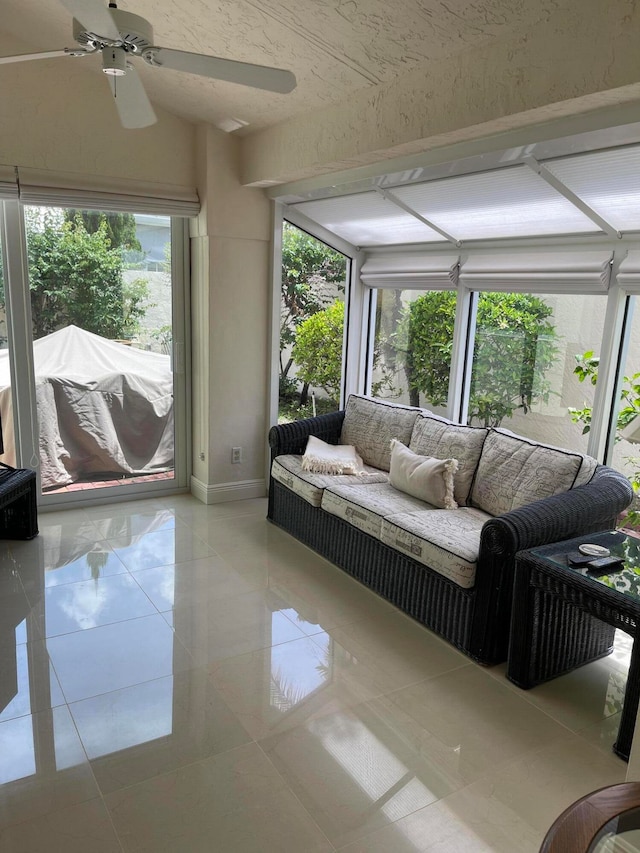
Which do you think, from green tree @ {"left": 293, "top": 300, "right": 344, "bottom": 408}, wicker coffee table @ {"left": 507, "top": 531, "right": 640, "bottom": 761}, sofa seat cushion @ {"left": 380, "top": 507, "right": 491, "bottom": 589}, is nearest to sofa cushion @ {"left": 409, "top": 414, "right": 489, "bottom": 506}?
sofa seat cushion @ {"left": 380, "top": 507, "right": 491, "bottom": 589}

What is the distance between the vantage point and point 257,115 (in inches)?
155

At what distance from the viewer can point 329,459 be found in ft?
14.1

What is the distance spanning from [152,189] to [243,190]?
23.9 inches

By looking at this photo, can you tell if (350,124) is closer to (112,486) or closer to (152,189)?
(152,189)

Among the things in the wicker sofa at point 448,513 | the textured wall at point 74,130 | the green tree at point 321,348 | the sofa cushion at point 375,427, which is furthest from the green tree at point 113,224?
the sofa cushion at point 375,427

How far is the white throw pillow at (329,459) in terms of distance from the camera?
4.24 metres

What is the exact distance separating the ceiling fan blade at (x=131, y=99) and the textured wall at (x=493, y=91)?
1.07m

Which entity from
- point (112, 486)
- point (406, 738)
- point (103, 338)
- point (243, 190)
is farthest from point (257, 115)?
point (406, 738)

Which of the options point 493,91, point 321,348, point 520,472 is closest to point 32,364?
point 321,348

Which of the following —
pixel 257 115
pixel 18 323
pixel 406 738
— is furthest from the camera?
pixel 18 323

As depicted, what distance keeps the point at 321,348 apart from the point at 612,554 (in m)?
3.08

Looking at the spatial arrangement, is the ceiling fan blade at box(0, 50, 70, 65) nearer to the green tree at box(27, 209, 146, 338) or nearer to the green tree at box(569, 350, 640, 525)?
the green tree at box(27, 209, 146, 338)

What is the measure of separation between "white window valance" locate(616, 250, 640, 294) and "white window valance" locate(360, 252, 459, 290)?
1.20m

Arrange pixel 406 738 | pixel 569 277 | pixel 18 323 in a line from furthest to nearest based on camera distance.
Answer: pixel 18 323 < pixel 569 277 < pixel 406 738
